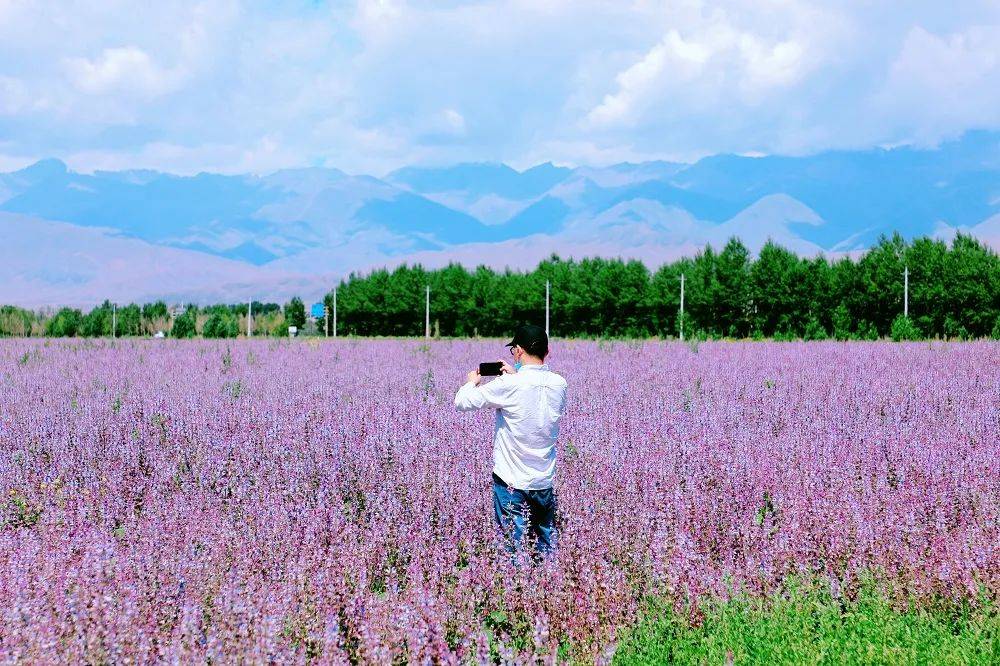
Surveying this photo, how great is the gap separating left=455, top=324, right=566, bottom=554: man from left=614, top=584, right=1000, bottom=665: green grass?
810 millimetres

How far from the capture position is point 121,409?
27.6 ft

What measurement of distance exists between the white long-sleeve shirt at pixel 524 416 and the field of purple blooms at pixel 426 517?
1.39ft

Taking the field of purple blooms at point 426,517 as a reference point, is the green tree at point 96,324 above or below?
above

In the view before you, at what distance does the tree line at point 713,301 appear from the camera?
42.2 metres

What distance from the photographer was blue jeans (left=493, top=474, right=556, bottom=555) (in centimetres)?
454

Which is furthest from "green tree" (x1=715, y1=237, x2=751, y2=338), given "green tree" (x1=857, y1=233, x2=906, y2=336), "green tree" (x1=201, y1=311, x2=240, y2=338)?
"green tree" (x1=201, y1=311, x2=240, y2=338)

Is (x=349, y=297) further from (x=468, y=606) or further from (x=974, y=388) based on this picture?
(x=468, y=606)

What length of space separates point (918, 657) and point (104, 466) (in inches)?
211

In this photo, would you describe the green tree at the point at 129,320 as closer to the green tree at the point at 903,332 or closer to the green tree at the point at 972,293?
the green tree at the point at 903,332

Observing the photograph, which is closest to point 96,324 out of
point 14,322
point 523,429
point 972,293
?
point 14,322

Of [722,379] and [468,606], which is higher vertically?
[722,379]

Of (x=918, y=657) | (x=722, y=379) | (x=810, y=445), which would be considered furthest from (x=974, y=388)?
(x=918, y=657)

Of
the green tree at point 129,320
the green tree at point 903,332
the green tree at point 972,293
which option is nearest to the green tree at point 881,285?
the green tree at point 972,293

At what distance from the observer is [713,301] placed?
148ft
